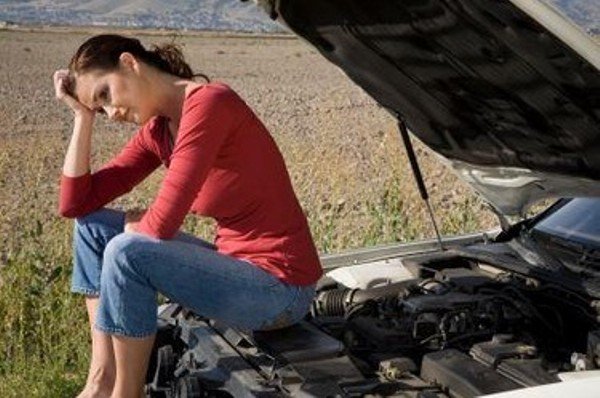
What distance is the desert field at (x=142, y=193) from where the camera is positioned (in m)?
6.34

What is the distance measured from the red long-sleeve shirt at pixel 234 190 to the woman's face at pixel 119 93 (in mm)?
179

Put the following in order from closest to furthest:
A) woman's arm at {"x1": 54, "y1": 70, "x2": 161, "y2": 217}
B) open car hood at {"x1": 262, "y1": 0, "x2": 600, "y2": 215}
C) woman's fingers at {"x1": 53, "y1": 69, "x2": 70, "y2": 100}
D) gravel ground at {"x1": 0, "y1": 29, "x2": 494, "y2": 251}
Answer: open car hood at {"x1": 262, "y1": 0, "x2": 600, "y2": 215} → woman's fingers at {"x1": 53, "y1": 69, "x2": 70, "y2": 100} → woman's arm at {"x1": 54, "y1": 70, "x2": 161, "y2": 217} → gravel ground at {"x1": 0, "y1": 29, "x2": 494, "y2": 251}

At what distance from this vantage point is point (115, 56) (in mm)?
4094

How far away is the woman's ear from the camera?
4.07 m

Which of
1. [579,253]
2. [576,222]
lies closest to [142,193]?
[576,222]

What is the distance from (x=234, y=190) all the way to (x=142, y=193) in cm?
774

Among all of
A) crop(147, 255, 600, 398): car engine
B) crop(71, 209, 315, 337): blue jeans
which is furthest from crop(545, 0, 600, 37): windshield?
crop(71, 209, 315, 337): blue jeans

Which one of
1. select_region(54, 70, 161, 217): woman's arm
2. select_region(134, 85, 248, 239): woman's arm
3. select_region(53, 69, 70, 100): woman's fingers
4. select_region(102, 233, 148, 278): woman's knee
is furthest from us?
select_region(54, 70, 161, 217): woman's arm

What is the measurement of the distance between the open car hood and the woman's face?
0.59 m

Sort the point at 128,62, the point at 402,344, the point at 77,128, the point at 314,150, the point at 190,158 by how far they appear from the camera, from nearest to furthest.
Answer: the point at 190,158, the point at 128,62, the point at 402,344, the point at 77,128, the point at 314,150

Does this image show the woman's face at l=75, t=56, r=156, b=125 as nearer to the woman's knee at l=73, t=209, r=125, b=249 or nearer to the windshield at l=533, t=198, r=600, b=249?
the woman's knee at l=73, t=209, r=125, b=249

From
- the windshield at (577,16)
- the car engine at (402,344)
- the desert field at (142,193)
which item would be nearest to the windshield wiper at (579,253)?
the car engine at (402,344)

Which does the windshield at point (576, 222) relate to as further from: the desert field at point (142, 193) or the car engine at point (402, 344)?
the desert field at point (142, 193)

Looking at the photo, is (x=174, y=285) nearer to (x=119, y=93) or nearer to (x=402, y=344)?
(x=119, y=93)
